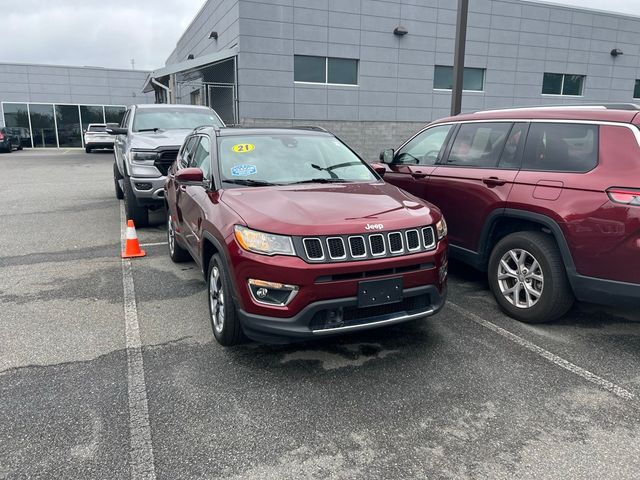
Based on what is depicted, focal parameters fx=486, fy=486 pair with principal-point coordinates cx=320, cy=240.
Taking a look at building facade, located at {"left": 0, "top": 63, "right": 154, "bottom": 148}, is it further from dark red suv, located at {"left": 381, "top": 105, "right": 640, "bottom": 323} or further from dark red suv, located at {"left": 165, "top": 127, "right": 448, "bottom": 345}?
dark red suv, located at {"left": 381, "top": 105, "right": 640, "bottom": 323}

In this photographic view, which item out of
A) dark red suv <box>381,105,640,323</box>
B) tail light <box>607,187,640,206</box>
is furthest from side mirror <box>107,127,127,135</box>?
tail light <box>607,187,640,206</box>

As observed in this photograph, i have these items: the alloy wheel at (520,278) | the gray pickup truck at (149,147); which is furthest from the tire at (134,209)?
the alloy wheel at (520,278)

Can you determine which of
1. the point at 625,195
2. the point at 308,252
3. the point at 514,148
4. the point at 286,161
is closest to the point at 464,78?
the point at 514,148

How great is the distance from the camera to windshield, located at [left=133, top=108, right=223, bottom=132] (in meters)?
8.84

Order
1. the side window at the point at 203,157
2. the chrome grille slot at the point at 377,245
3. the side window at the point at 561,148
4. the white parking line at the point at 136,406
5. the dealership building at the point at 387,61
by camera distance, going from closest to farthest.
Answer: the white parking line at the point at 136,406, the chrome grille slot at the point at 377,245, the side window at the point at 561,148, the side window at the point at 203,157, the dealership building at the point at 387,61

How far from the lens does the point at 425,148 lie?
5.99 metres

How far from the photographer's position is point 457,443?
273cm

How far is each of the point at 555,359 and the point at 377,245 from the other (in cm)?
169

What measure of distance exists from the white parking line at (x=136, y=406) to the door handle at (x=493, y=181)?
346 cm

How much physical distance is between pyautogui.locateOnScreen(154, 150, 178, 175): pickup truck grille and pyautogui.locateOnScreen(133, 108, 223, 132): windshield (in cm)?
136

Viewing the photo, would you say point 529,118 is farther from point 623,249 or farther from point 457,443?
point 457,443

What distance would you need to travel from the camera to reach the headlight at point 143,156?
766cm

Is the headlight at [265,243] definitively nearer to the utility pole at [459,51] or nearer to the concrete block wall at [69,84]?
the utility pole at [459,51]

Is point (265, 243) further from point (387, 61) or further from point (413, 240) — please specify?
point (387, 61)
